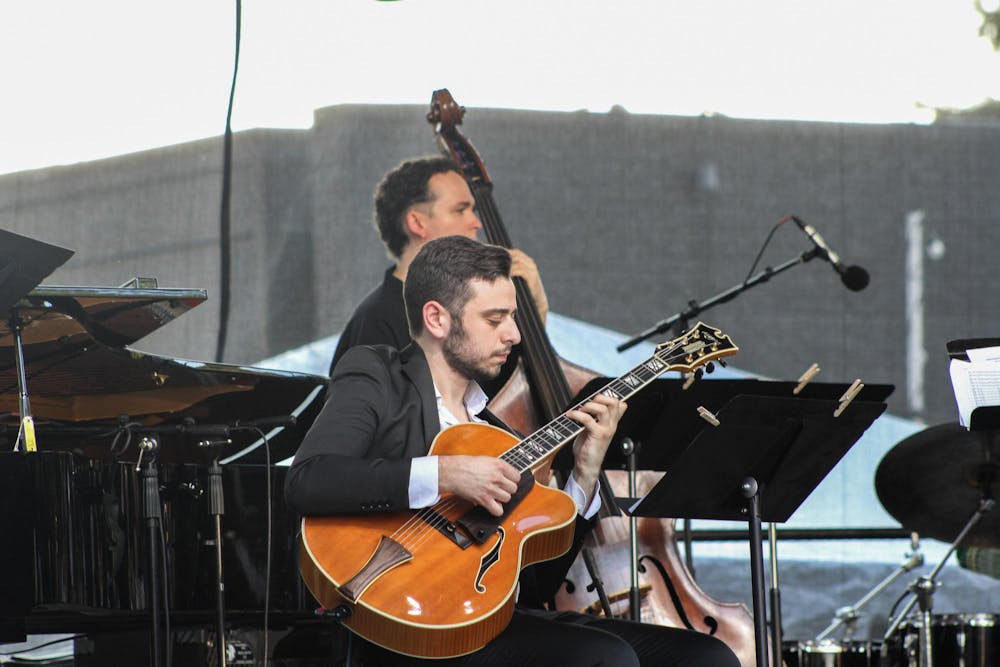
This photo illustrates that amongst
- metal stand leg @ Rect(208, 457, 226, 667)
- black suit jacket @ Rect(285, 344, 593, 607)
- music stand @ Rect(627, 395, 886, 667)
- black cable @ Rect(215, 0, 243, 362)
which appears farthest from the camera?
black cable @ Rect(215, 0, 243, 362)

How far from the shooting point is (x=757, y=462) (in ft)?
9.67

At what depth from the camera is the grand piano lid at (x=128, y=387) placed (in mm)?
3426

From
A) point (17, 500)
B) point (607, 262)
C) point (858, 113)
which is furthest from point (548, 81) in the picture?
point (17, 500)

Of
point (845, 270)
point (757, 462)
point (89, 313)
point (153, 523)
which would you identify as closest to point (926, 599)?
point (845, 270)

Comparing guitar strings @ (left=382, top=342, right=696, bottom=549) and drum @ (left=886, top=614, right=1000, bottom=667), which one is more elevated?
guitar strings @ (left=382, top=342, right=696, bottom=549)

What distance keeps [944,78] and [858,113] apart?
0.48 meters

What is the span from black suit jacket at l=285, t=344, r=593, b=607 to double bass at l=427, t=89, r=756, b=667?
0.58 m

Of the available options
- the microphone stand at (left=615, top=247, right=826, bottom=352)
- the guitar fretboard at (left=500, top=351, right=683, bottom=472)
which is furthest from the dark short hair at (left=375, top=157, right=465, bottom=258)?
the guitar fretboard at (left=500, top=351, right=683, bottom=472)

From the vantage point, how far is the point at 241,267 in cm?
553

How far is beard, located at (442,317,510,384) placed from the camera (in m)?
3.00

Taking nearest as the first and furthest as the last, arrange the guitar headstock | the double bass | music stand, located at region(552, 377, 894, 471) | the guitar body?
1. the guitar body
2. music stand, located at region(552, 377, 894, 471)
3. the guitar headstock
4. the double bass

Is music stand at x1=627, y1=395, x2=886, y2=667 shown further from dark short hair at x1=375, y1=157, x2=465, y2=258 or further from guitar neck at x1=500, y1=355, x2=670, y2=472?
dark short hair at x1=375, y1=157, x2=465, y2=258

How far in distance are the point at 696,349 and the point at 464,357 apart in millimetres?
581

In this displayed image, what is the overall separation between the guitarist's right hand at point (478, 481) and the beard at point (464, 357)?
36 cm
